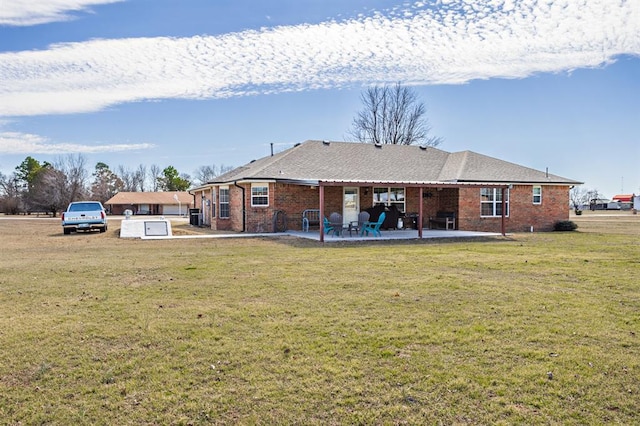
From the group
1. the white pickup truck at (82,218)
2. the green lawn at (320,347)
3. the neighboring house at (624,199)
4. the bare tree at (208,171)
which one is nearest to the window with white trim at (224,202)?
the white pickup truck at (82,218)

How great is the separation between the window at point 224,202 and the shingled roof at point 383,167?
0.52 metres

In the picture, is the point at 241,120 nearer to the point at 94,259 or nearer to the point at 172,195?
the point at 94,259

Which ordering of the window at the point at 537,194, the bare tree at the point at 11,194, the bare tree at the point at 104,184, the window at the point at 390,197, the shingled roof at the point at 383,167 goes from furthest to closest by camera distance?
the bare tree at the point at 104,184, the bare tree at the point at 11,194, the window at the point at 537,194, the window at the point at 390,197, the shingled roof at the point at 383,167

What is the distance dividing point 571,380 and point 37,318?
19.0 ft

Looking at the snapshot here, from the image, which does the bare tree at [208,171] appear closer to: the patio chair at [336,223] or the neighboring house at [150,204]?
the neighboring house at [150,204]

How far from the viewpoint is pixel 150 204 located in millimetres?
67438

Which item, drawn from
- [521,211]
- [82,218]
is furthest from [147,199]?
[521,211]

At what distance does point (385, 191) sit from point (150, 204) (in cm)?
5232

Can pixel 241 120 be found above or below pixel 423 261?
above

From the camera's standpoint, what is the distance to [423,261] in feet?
36.7

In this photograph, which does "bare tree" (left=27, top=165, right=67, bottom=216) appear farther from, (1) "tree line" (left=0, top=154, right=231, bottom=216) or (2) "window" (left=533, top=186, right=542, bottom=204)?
(2) "window" (left=533, top=186, right=542, bottom=204)

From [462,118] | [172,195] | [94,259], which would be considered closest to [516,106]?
[462,118]

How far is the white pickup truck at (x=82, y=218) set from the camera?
22078 millimetres

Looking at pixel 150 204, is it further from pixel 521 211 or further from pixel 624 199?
pixel 624 199
